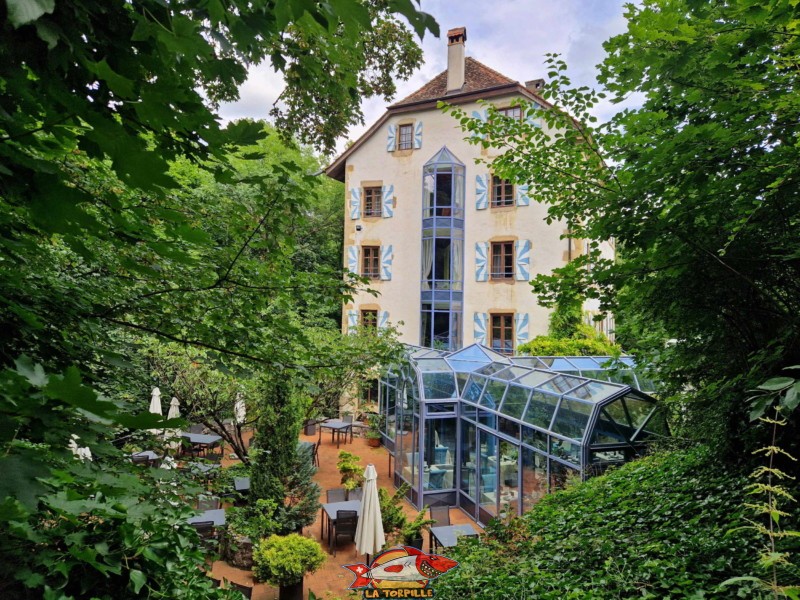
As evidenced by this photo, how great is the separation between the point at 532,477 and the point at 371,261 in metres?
10.9

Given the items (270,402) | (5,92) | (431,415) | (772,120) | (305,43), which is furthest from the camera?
(431,415)

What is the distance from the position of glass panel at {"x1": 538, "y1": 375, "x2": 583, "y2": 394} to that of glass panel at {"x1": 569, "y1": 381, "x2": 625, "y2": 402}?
20cm

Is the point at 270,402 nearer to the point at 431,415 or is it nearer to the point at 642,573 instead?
the point at 431,415

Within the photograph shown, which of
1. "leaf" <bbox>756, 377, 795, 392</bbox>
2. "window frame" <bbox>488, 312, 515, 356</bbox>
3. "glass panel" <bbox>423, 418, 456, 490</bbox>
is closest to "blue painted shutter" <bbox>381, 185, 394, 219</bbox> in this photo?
"window frame" <bbox>488, 312, 515, 356</bbox>

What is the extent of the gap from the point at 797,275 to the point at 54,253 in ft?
18.0

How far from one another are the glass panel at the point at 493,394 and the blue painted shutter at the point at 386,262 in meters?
7.87

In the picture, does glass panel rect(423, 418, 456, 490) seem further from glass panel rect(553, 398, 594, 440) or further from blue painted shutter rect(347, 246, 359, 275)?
blue painted shutter rect(347, 246, 359, 275)

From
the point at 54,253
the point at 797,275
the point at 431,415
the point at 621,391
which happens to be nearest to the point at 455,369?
the point at 431,415

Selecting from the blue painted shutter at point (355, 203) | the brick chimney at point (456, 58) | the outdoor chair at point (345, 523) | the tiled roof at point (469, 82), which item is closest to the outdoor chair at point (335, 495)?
the outdoor chair at point (345, 523)

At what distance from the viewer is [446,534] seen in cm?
758

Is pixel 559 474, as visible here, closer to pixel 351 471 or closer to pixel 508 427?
pixel 508 427

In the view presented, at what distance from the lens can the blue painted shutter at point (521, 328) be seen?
1513 centimetres

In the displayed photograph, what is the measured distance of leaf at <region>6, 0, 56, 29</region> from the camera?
0.64 m

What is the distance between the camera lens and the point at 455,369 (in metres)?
11.0
